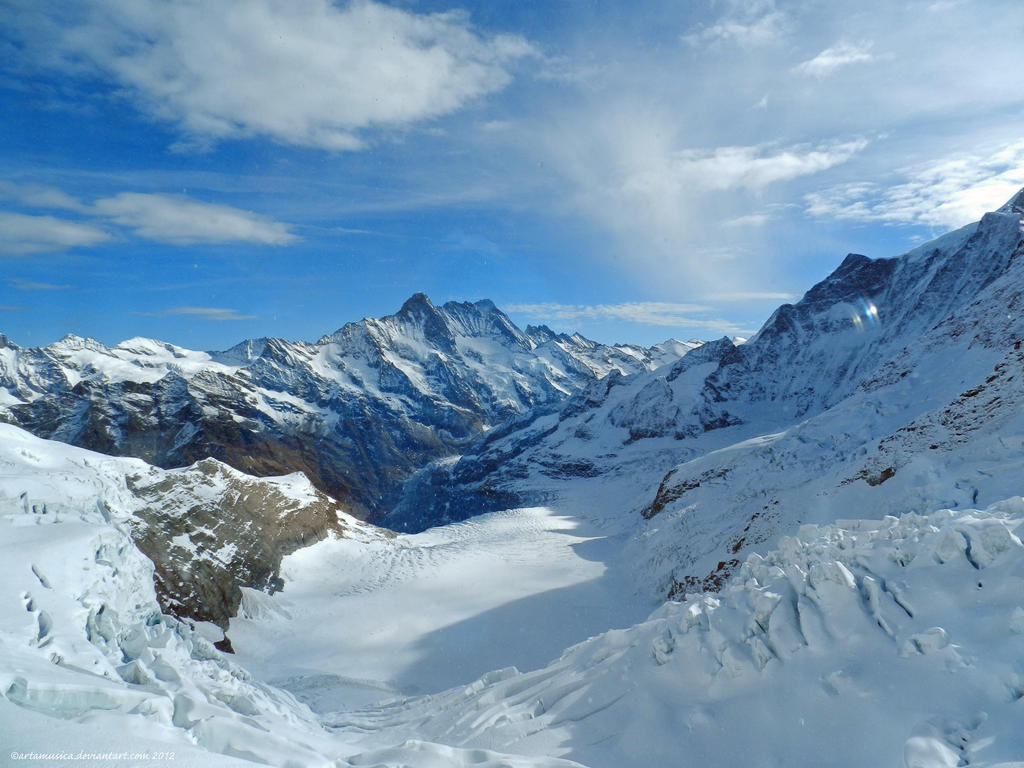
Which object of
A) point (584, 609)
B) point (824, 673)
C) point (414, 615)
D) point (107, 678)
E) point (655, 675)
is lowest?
point (584, 609)

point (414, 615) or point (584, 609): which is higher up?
point (414, 615)

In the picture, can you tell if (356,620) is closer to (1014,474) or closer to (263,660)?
(263,660)

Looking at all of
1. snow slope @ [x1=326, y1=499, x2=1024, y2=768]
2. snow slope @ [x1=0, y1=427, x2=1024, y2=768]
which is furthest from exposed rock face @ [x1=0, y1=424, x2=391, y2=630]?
snow slope @ [x1=326, y1=499, x2=1024, y2=768]

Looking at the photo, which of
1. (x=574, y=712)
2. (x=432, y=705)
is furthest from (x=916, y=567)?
(x=432, y=705)

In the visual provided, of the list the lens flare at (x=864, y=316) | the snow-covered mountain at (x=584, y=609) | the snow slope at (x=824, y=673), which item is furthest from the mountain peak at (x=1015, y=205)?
the snow slope at (x=824, y=673)

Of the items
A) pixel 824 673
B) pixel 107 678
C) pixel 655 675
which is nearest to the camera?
pixel 107 678

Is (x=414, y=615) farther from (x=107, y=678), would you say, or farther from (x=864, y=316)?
(x=864, y=316)

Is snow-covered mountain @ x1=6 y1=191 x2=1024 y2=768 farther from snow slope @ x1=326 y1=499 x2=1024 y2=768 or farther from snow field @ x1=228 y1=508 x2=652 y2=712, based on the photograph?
snow field @ x1=228 y1=508 x2=652 y2=712

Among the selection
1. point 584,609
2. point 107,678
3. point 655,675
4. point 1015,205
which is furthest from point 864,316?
point 107,678

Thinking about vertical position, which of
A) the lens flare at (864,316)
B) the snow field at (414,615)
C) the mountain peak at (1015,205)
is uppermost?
the mountain peak at (1015,205)

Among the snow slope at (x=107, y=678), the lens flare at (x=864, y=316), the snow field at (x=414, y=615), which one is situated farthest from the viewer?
the lens flare at (x=864, y=316)

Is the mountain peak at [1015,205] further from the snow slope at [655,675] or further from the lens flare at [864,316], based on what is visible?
the snow slope at [655,675]
